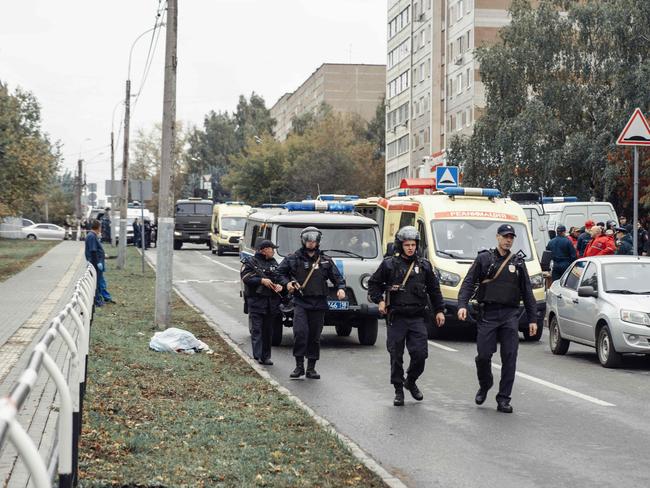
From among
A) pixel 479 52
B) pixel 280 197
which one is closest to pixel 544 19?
pixel 479 52

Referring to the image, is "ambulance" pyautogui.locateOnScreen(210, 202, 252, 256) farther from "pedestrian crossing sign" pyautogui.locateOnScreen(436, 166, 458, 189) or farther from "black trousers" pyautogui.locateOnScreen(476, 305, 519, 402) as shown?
"black trousers" pyautogui.locateOnScreen(476, 305, 519, 402)

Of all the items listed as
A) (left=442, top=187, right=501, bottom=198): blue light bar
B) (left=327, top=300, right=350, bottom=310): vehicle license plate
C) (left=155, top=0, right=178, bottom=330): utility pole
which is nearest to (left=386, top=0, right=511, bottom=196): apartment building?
(left=442, top=187, right=501, bottom=198): blue light bar

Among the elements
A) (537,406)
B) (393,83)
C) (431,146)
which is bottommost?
(537,406)

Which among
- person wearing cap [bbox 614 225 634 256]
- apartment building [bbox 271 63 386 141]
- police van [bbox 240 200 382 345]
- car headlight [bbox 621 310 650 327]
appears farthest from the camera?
apartment building [bbox 271 63 386 141]

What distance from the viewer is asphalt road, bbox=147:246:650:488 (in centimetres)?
824

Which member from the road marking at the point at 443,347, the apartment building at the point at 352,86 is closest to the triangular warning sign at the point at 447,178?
the road marking at the point at 443,347

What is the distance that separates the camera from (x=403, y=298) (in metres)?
11.5

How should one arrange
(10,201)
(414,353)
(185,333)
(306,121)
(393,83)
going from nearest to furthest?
(414,353) → (185,333) → (10,201) → (393,83) → (306,121)

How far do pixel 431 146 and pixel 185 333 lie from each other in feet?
222

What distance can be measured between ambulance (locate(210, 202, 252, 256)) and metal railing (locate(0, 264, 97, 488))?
43.7 meters

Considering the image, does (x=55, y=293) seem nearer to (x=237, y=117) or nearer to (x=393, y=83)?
(x=393, y=83)

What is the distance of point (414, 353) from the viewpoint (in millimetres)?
11570

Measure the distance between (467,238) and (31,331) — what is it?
24.0 feet

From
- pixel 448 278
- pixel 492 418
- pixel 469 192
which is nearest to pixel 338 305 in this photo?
pixel 448 278
